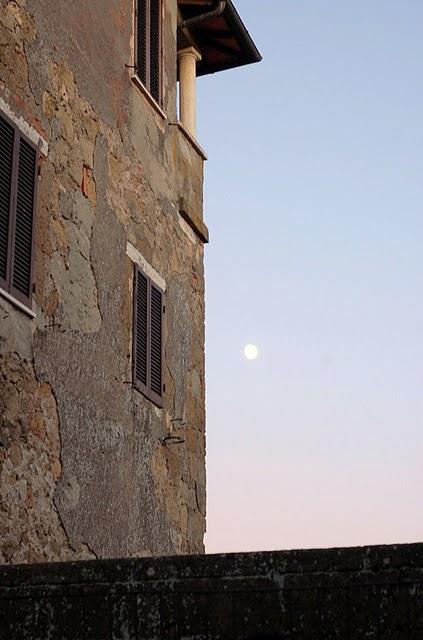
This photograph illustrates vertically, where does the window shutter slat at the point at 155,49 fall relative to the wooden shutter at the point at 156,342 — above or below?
above

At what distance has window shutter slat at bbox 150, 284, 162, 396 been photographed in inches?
343

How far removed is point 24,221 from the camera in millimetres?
6977

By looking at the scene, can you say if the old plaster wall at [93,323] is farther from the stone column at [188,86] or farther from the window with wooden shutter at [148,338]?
the stone column at [188,86]

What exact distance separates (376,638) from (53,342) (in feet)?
12.4

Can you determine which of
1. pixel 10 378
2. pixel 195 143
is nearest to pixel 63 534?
pixel 10 378

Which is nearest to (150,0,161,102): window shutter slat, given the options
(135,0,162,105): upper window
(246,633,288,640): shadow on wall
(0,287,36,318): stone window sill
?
(135,0,162,105): upper window

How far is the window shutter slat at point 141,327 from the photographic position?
27.6 feet

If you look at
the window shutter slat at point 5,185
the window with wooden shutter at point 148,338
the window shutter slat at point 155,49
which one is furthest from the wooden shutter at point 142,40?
the window shutter slat at point 5,185

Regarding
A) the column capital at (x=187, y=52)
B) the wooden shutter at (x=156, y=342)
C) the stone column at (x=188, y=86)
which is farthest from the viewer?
the column capital at (x=187, y=52)

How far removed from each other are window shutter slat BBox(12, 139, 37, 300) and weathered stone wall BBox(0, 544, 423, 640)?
2.80 meters

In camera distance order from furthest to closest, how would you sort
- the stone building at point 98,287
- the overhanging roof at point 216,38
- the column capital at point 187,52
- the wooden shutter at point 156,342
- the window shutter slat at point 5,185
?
the column capital at point 187,52 → the overhanging roof at point 216,38 → the wooden shutter at point 156,342 → the stone building at point 98,287 → the window shutter slat at point 5,185

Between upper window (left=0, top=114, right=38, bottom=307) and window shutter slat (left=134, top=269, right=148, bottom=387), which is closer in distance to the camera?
upper window (left=0, top=114, right=38, bottom=307)

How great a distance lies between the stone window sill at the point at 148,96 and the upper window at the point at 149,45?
132 mm

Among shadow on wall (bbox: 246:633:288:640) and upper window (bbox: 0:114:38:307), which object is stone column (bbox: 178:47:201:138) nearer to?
upper window (bbox: 0:114:38:307)
